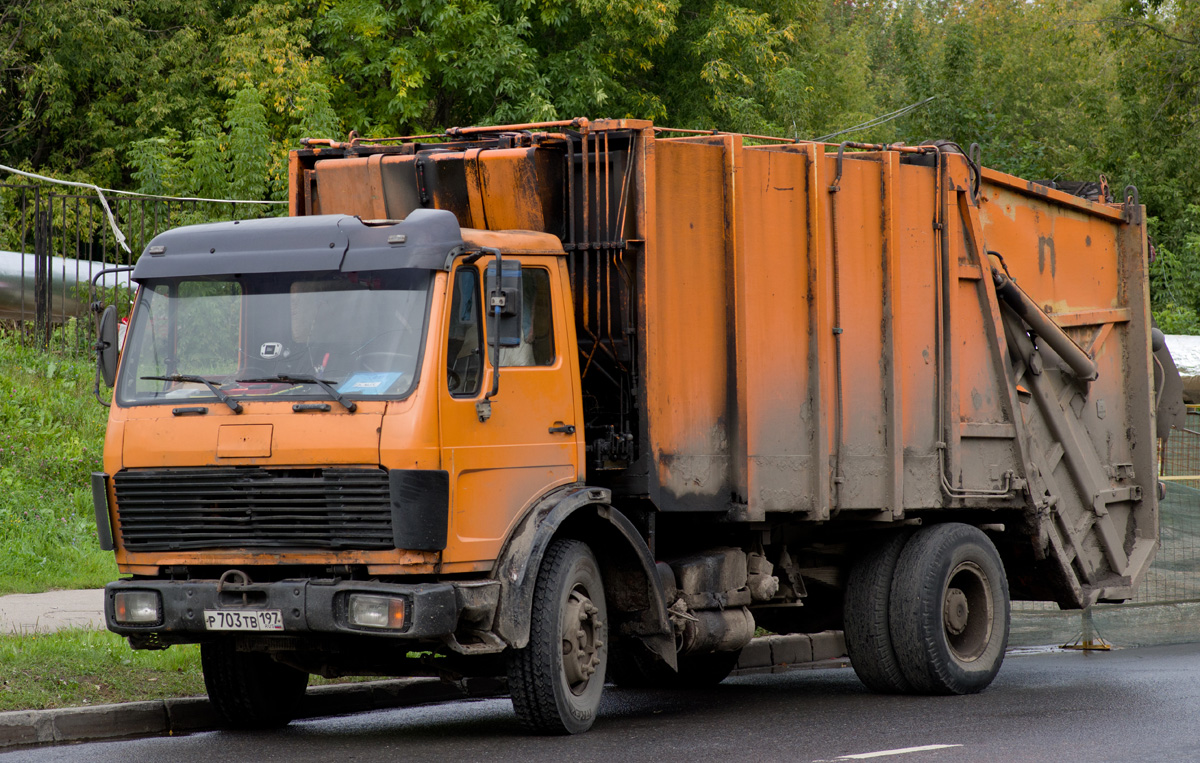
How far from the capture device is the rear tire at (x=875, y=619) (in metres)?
9.30

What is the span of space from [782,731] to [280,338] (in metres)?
3.39

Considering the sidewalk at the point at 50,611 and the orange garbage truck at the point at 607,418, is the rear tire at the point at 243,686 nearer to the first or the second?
the orange garbage truck at the point at 607,418

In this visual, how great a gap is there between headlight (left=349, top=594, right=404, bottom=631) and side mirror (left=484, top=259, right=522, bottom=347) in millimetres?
1359

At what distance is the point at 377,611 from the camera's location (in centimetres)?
681

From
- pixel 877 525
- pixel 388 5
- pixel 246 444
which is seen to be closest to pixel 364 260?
pixel 246 444

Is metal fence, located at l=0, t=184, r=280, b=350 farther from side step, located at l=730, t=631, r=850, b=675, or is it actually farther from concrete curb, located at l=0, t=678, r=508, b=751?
side step, located at l=730, t=631, r=850, b=675

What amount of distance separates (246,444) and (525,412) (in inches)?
56.0

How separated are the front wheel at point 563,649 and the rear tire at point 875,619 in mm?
2292

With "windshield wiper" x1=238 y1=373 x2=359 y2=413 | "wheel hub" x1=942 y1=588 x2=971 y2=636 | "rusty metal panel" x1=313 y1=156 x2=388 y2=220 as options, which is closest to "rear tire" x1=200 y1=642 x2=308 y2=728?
"windshield wiper" x1=238 y1=373 x2=359 y2=413

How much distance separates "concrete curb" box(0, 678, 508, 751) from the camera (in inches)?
294

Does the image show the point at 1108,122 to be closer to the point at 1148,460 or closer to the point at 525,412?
the point at 1148,460

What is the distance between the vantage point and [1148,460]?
436 inches

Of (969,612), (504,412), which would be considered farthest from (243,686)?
(969,612)

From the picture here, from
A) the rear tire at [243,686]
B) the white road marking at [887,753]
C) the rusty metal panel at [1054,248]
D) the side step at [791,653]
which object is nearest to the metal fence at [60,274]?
the side step at [791,653]
